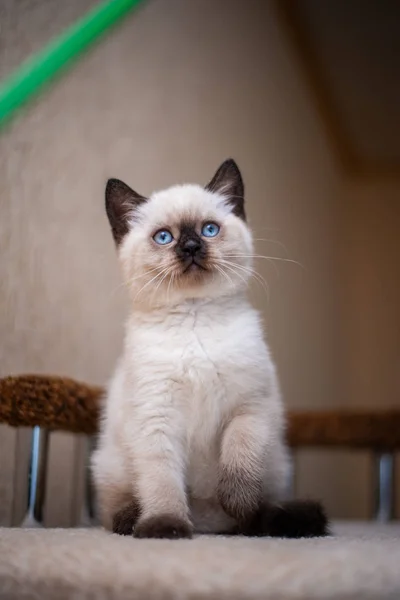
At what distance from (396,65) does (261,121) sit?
1204 mm

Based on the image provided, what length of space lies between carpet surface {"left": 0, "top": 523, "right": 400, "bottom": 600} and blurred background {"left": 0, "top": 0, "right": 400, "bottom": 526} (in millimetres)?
597

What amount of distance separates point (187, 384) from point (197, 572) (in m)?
0.53

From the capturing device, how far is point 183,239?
53.4 inches

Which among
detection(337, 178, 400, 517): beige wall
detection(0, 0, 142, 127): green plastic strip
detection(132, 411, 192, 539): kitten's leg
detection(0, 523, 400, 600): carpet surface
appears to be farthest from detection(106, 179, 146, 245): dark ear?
detection(337, 178, 400, 517): beige wall

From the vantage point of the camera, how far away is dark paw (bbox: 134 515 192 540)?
1082mm

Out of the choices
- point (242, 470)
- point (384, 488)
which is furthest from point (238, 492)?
point (384, 488)

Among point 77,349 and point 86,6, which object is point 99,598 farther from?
point 86,6

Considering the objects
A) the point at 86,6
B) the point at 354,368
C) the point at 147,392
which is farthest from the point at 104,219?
the point at 354,368

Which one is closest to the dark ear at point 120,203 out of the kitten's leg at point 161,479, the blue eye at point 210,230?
the blue eye at point 210,230

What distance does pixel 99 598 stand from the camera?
30.8 inches

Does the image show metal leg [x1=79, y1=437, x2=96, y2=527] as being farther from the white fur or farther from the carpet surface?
the carpet surface

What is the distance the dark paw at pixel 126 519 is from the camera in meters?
1.23

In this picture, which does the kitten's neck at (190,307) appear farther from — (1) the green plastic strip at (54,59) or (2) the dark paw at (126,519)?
(1) the green plastic strip at (54,59)

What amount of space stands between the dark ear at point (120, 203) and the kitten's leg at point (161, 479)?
430mm
